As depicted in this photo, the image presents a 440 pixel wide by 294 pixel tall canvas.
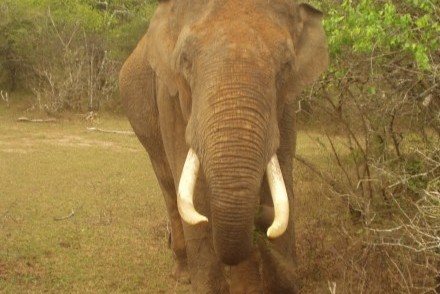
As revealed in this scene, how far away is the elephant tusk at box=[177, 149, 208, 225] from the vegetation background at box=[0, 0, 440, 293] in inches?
39.7

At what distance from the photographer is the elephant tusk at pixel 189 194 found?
156 inches

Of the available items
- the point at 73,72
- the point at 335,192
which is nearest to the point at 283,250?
the point at 335,192

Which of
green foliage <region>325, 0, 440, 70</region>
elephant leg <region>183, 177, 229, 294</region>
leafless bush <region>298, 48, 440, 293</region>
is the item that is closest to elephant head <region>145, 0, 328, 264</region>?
green foliage <region>325, 0, 440, 70</region>

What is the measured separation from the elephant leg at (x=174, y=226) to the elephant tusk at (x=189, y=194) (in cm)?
258

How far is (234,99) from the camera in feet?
13.0

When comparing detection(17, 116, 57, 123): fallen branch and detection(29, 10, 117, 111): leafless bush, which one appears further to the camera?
detection(29, 10, 117, 111): leafless bush

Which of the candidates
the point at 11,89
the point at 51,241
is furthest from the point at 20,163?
the point at 11,89

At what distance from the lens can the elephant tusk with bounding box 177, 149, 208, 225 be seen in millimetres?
3969

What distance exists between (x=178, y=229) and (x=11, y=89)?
22.5 meters

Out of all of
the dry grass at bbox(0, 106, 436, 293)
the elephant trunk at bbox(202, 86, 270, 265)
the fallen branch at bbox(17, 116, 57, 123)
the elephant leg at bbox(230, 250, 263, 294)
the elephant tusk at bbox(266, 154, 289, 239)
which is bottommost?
the fallen branch at bbox(17, 116, 57, 123)

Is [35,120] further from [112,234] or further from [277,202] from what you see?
[277,202]

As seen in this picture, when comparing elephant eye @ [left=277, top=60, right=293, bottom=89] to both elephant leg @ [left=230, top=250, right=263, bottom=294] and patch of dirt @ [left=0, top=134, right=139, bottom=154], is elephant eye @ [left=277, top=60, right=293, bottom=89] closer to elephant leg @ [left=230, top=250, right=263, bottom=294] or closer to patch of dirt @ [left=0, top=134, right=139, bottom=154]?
elephant leg @ [left=230, top=250, right=263, bottom=294]

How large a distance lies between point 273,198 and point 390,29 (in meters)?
1.96

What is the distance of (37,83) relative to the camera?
26.7 m
